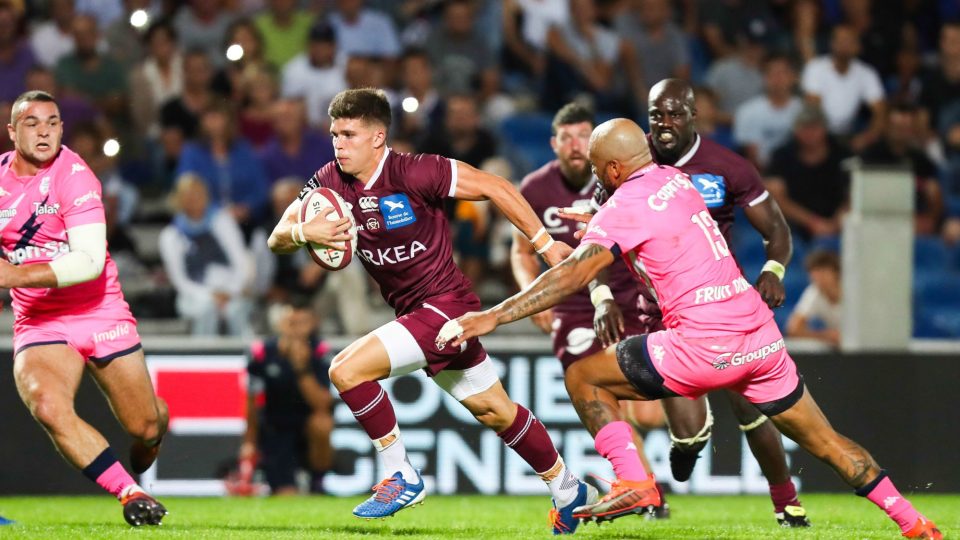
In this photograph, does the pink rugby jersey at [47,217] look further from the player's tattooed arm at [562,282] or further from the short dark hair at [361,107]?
the player's tattooed arm at [562,282]

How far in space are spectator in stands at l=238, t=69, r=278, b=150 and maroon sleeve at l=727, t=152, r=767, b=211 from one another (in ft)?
22.6

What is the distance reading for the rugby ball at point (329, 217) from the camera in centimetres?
750

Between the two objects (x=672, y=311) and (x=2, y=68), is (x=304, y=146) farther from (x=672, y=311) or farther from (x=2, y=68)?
(x=672, y=311)

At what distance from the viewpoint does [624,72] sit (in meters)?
15.8

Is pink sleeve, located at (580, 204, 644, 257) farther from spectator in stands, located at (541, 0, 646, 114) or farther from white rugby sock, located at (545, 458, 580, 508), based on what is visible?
spectator in stands, located at (541, 0, 646, 114)

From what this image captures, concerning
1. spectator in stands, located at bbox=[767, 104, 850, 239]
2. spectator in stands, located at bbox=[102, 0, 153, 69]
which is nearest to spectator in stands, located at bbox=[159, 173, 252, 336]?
spectator in stands, located at bbox=[102, 0, 153, 69]

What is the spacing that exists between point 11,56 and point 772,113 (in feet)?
26.0

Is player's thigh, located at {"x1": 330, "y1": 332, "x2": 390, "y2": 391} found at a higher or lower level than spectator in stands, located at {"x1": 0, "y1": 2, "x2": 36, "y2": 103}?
lower

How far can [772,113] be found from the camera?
15203mm

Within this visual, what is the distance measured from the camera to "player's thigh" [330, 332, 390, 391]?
7535 mm

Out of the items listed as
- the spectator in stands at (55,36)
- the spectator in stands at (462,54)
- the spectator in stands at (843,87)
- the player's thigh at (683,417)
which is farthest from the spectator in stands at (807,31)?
the player's thigh at (683,417)

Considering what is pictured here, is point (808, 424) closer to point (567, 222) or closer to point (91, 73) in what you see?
point (567, 222)

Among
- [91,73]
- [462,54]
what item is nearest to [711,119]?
[462,54]

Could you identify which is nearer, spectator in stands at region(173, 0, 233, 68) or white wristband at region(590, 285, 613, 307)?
white wristband at region(590, 285, 613, 307)
